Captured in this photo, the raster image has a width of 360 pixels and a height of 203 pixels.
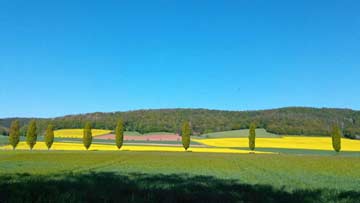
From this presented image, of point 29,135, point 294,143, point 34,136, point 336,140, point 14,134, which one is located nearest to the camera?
point 14,134

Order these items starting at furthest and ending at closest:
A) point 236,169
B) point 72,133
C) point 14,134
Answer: point 72,133, point 14,134, point 236,169

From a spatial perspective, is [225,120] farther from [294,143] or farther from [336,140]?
[336,140]

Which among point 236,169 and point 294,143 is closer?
point 236,169

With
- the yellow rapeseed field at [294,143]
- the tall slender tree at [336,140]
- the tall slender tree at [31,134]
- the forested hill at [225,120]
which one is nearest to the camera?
the tall slender tree at [31,134]

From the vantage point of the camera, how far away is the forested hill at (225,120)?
119 metres

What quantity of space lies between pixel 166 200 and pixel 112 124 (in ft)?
413

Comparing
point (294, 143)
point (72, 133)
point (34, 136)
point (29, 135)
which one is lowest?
point (294, 143)

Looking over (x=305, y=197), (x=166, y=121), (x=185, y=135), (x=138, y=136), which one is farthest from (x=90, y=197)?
(x=166, y=121)

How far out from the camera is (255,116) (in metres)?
141

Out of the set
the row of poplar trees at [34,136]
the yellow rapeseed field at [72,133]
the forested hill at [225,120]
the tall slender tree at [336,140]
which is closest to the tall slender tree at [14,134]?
the row of poplar trees at [34,136]

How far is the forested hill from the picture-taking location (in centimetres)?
11881

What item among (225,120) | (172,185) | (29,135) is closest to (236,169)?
(172,185)

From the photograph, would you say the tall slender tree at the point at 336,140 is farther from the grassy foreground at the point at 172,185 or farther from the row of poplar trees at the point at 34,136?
the grassy foreground at the point at 172,185

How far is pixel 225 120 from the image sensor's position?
139 m
